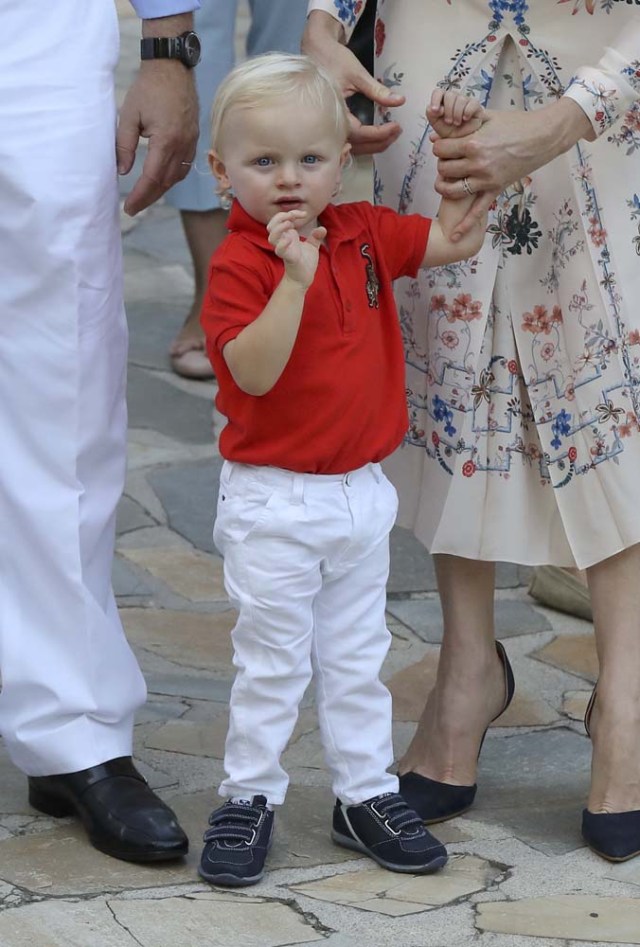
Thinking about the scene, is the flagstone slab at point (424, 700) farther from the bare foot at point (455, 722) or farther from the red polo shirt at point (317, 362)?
the red polo shirt at point (317, 362)

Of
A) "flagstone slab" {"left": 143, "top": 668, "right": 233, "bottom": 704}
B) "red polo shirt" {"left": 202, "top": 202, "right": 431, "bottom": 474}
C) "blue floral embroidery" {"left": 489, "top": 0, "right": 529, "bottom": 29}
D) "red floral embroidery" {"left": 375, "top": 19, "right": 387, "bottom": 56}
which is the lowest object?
"flagstone slab" {"left": 143, "top": 668, "right": 233, "bottom": 704}

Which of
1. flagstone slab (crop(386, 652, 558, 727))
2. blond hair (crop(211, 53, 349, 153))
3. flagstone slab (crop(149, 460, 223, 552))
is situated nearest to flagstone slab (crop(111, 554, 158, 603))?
flagstone slab (crop(149, 460, 223, 552))

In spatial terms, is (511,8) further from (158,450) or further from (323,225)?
(158,450)

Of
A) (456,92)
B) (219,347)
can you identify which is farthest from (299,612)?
(456,92)

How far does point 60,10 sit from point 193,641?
1453 millimetres

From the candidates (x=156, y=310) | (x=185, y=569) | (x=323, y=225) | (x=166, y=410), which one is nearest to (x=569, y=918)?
(x=323, y=225)

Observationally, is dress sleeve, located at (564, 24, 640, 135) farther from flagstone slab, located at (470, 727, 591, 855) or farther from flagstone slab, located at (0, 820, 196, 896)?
flagstone slab, located at (0, 820, 196, 896)

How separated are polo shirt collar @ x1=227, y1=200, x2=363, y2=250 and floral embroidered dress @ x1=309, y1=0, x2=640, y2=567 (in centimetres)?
22

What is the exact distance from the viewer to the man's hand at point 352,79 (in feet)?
7.82

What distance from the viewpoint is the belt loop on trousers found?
226 cm

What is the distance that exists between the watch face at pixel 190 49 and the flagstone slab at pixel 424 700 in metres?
1.23

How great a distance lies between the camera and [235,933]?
2170mm

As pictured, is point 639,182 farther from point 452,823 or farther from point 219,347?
point 452,823

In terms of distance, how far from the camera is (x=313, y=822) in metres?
2.56
